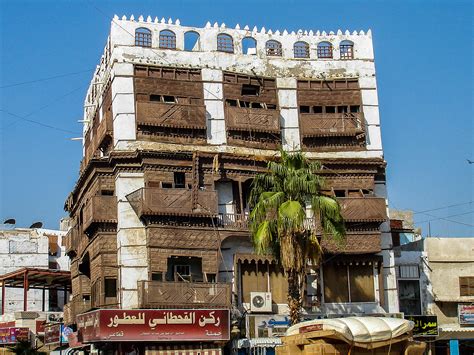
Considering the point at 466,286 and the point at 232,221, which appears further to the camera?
the point at 466,286

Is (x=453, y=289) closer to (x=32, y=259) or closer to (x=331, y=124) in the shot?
(x=331, y=124)

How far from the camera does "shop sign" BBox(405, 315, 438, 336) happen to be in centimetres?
3950

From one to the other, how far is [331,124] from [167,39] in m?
8.57

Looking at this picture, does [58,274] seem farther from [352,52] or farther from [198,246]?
[352,52]

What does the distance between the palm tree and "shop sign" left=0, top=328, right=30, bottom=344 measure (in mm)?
21183

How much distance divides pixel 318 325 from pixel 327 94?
64.0 feet

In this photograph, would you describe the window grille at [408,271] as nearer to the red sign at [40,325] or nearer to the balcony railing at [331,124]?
the balcony railing at [331,124]

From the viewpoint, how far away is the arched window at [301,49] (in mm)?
40312

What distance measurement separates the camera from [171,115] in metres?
36.7

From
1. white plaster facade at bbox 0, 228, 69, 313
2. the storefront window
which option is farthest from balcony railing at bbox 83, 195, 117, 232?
white plaster facade at bbox 0, 228, 69, 313

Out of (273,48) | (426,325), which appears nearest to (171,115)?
(273,48)

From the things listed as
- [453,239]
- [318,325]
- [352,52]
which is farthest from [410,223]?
[318,325]

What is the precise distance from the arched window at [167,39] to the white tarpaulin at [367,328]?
20.2 meters

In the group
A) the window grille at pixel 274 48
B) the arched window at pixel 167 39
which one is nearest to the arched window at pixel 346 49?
the window grille at pixel 274 48
